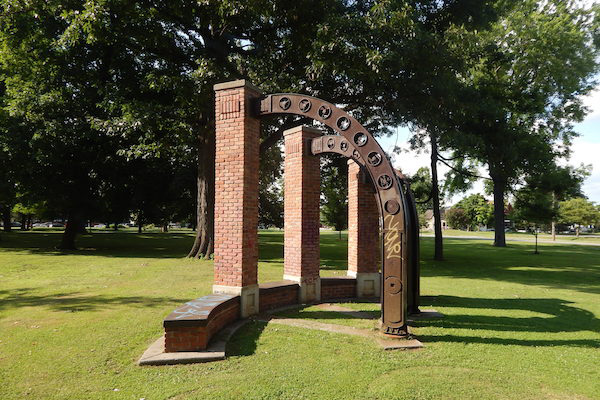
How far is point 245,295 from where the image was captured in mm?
6863

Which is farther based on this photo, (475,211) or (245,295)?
(475,211)

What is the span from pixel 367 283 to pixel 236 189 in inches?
181

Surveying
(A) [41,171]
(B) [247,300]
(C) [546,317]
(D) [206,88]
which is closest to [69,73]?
(A) [41,171]

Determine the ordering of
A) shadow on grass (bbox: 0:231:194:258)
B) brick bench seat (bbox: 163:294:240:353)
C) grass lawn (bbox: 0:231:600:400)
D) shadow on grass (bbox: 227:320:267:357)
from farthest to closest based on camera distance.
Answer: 1. shadow on grass (bbox: 0:231:194:258)
2. shadow on grass (bbox: 227:320:267:357)
3. brick bench seat (bbox: 163:294:240:353)
4. grass lawn (bbox: 0:231:600:400)

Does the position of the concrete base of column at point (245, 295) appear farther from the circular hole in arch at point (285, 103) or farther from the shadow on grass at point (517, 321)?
the circular hole in arch at point (285, 103)

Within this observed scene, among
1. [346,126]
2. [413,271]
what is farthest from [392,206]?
[413,271]

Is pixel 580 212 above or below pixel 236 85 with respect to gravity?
below

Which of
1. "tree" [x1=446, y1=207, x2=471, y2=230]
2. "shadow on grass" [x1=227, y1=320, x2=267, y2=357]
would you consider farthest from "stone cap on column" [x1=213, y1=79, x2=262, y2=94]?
"tree" [x1=446, y1=207, x2=471, y2=230]

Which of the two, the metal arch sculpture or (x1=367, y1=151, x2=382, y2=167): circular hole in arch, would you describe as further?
(x1=367, y1=151, x2=382, y2=167): circular hole in arch

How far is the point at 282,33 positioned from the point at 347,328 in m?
12.7

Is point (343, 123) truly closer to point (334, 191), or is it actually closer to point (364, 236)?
point (364, 236)

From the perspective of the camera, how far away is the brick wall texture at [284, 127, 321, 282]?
8.52 metres

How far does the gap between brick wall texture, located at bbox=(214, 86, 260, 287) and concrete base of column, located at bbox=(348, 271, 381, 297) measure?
334 centimetres

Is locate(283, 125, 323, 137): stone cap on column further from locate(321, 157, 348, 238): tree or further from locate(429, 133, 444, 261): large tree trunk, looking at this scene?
locate(429, 133, 444, 261): large tree trunk
